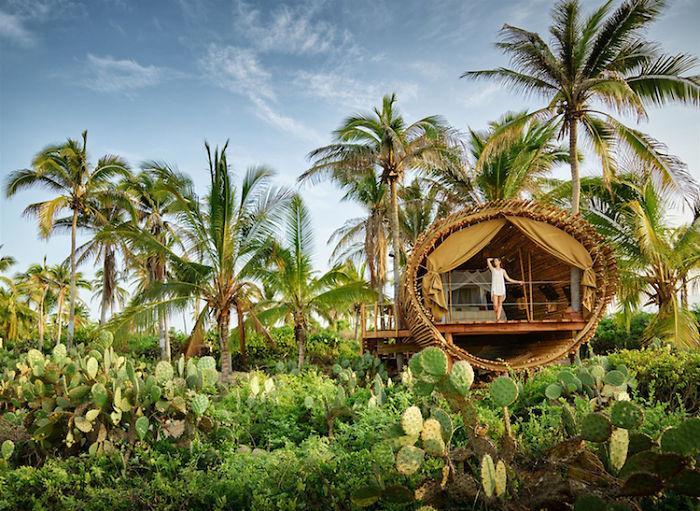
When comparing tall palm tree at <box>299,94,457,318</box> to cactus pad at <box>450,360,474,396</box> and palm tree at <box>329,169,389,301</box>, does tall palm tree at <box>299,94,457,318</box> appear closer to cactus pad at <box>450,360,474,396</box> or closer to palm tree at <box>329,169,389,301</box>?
palm tree at <box>329,169,389,301</box>

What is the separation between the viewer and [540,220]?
12.3 m

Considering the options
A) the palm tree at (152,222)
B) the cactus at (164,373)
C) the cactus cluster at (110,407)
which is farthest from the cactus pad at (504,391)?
the palm tree at (152,222)

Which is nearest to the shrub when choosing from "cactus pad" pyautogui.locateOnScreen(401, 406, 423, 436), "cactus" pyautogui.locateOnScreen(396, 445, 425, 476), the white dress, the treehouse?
the treehouse

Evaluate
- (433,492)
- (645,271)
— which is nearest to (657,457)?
(433,492)

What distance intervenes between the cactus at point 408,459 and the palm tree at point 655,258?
447 inches

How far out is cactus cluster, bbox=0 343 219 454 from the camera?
696 cm

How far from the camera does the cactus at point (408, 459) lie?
4.44 metres

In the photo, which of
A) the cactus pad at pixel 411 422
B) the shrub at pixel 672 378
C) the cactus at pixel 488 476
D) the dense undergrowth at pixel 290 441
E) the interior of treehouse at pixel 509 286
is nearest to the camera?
the cactus at pixel 488 476

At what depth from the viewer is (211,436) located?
754cm

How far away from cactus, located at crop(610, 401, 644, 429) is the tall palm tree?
12722 mm

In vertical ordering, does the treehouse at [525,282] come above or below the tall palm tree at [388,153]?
below

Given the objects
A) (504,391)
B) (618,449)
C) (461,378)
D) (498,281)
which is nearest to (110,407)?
(461,378)

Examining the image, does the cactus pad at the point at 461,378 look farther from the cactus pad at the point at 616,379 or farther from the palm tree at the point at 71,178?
the palm tree at the point at 71,178

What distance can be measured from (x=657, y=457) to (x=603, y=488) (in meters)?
0.64
